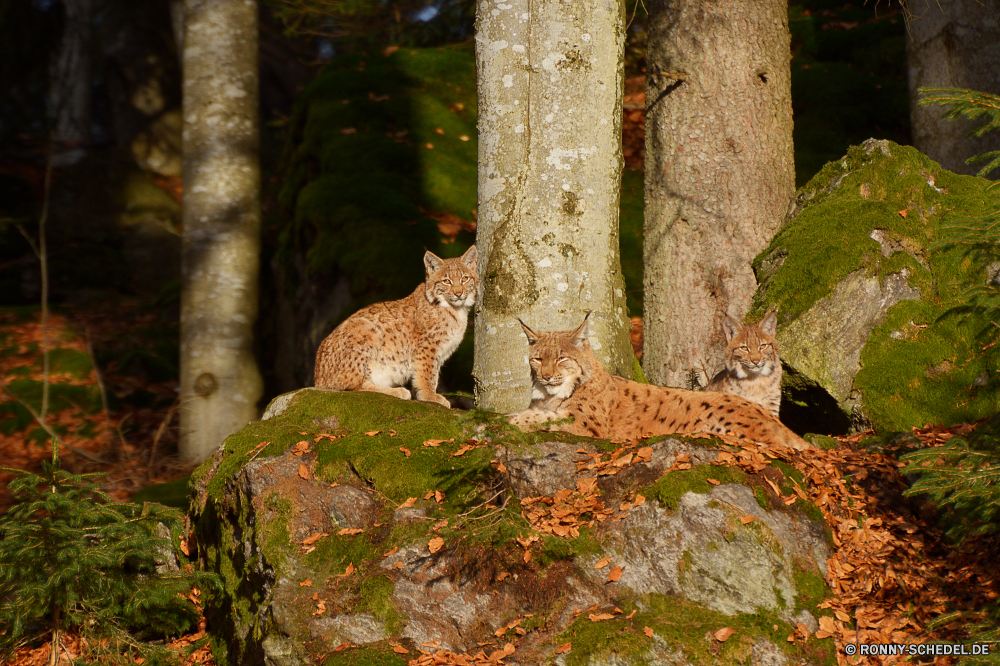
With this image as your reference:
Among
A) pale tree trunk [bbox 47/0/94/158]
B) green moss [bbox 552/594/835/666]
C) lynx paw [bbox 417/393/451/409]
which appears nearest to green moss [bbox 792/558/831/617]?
green moss [bbox 552/594/835/666]

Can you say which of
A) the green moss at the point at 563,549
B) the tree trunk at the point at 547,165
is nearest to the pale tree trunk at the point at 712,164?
the tree trunk at the point at 547,165

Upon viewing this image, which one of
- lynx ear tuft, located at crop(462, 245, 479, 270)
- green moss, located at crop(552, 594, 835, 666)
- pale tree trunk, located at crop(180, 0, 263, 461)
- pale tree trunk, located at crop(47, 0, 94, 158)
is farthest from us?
pale tree trunk, located at crop(47, 0, 94, 158)

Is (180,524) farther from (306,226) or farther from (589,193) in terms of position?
(306,226)

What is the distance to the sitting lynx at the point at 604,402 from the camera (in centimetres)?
566

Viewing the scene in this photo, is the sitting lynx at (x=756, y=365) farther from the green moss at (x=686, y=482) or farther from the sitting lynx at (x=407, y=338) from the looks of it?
the sitting lynx at (x=407, y=338)

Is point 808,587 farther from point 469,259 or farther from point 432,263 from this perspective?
point 432,263

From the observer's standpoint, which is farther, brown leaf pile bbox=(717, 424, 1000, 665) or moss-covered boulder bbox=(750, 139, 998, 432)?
moss-covered boulder bbox=(750, 139, 998, 432)

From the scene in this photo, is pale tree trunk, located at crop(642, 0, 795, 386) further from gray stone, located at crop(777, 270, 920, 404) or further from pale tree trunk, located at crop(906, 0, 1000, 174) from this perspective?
pale tree trunk, located at crop(906, 0, 1000, 174)

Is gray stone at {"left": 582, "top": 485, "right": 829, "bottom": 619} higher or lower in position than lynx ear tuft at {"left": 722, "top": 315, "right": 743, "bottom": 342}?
lower

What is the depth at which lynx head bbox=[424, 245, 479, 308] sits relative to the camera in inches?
311

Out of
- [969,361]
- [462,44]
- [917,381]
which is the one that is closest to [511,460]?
[917,381]

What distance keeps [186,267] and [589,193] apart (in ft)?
20.6

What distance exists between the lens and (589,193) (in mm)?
6297

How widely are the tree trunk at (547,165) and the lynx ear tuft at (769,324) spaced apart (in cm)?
165
